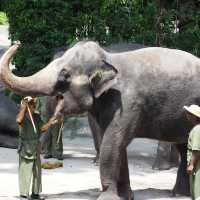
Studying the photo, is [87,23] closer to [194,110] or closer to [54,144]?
[54,144]

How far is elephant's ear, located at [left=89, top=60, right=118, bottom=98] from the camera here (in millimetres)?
8422

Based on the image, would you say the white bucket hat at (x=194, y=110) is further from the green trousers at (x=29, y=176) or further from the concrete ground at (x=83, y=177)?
the green trousers at (x=29, y=176)

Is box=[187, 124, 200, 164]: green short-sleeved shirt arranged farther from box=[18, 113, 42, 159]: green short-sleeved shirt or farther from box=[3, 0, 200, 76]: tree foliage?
box=[3, 0, 200, 76]: tree foliage

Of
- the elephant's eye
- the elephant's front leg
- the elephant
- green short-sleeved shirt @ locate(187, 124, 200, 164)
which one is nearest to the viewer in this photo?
green short-sleeved shirt @ locate(187, 124, 200, 164)

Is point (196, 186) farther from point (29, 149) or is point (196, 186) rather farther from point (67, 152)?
point (67, 152)

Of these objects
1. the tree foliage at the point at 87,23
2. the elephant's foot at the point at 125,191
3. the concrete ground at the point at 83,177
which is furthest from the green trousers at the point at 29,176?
the tree foliage at the point at 87,23

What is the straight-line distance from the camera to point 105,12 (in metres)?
13.9

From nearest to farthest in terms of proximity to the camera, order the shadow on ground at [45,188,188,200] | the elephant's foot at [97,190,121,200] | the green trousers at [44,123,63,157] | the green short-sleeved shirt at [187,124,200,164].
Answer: the green short-sleeved shirt at [187,124,200,164]
the elephant's foot at [97,190,121,200]
the shadow on ground at [45,188,188,200]
the green trousers at [44,123,63,157]

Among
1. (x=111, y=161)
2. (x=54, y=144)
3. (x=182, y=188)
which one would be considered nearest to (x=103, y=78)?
(x=111, y=161)

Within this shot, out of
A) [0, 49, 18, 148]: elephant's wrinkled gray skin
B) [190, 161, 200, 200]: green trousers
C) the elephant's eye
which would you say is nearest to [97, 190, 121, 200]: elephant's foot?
A: [190, 161, 200, 200]: green trousers

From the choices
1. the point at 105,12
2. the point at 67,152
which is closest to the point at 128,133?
the point at 67,152

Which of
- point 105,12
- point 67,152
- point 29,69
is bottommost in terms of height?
point 67,152

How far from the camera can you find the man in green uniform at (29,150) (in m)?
8.95

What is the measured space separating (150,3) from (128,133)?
5.36 metres
